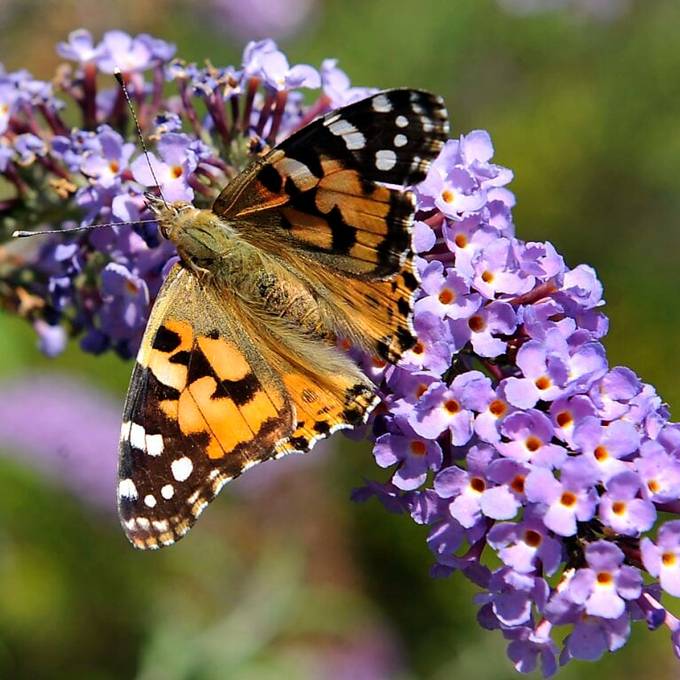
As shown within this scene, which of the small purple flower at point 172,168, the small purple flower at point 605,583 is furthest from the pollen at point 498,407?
the small purple flower at point 172,168

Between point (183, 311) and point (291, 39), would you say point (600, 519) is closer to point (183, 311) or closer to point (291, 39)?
point (183, 311)

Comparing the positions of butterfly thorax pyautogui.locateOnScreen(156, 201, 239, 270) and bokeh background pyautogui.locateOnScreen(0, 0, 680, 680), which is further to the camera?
bokeh background pyautogui.locateOnScreen(0, 0, 680, 680)

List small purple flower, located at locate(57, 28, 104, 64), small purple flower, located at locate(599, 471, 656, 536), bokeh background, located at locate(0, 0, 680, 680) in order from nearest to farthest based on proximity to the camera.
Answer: small purple flower, located at locate(599, 471, 656, 536), small purple flower, located at locate(57, 28, 104, 64), bokeh background, located at locate(0, 0, 680, 680)

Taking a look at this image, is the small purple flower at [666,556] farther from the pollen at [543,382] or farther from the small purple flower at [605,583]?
the pollen at [543,382]

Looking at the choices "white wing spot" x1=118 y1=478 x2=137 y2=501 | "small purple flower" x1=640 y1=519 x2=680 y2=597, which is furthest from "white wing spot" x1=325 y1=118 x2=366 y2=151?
"small purple flower" x1=640 y1=519 x2=680 y2=597

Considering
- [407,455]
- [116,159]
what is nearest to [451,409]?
[407,455]

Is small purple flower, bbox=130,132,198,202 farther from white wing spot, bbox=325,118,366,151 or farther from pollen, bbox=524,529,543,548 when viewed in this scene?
pollen, bbox=524,529,543,548
